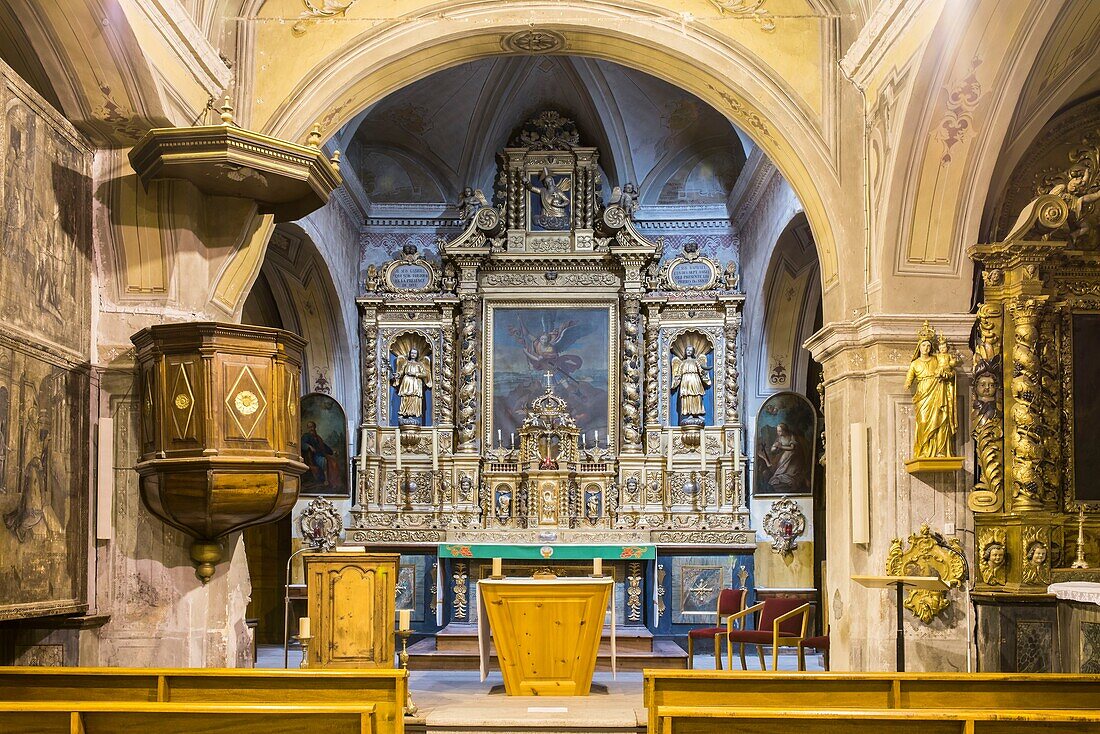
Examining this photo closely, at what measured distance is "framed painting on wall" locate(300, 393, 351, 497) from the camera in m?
→ 15.4

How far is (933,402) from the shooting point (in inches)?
360

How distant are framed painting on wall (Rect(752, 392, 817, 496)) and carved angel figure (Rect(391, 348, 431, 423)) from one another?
4.22 metres

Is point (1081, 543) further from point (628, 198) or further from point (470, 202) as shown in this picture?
point (470, 202)

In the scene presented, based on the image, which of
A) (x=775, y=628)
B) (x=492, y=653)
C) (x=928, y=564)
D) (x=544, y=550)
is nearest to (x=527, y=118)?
(x=544, y=550)

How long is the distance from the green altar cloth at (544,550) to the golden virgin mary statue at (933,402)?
17.7 ft

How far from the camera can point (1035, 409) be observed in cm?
933

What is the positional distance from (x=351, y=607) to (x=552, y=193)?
24.7 feet

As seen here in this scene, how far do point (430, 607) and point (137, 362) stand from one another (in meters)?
6.72

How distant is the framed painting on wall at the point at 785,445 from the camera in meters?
15.1

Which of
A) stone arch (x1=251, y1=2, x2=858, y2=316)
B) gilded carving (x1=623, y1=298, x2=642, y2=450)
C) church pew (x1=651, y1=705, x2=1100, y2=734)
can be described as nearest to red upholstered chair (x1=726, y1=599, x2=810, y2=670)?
stone arch (x1=251, y1=2, x2=858, y2=316)

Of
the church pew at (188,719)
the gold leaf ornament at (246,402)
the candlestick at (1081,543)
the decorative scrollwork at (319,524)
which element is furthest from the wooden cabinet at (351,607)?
the decorative scrollwork at (319,524)

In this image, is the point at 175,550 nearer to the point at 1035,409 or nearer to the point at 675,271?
the point at 1035,409

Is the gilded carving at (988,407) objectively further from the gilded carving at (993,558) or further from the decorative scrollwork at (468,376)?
the decorative scrollwork at (468,376)

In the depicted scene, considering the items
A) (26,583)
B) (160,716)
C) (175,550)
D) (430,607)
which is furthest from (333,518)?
(160,716)
